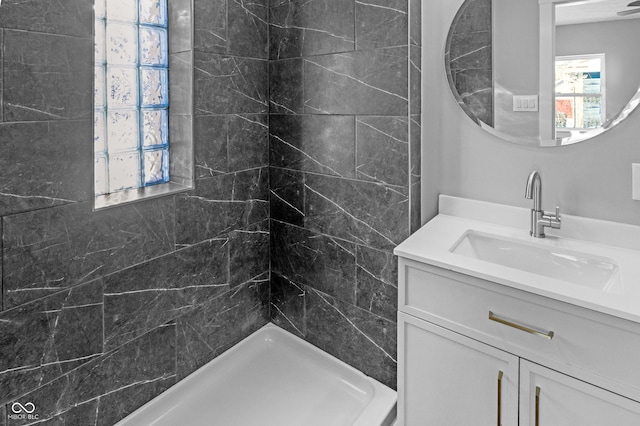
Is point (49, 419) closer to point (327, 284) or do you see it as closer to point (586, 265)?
point (327, 284)

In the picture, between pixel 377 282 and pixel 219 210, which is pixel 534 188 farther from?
pixel 219 210

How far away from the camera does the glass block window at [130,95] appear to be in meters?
1.67

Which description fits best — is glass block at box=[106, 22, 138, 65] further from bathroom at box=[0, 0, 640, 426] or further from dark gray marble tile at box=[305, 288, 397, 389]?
dark gray marble tile at box=[305, 288, 397, 389]

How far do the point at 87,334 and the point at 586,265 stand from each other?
1780 millimetres

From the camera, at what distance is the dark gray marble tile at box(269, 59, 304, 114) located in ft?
6.68

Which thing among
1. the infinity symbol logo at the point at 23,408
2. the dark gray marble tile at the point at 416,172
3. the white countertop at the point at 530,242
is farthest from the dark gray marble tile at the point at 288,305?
the infinity symbol logo at the point at 23,408

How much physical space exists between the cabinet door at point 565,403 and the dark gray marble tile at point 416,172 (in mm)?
726

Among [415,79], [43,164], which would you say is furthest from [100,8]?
[415,79]

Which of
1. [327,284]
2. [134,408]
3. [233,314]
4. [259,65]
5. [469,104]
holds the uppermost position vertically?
[259,65]

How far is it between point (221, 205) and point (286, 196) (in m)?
0.36

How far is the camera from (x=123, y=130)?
1756 millimetres

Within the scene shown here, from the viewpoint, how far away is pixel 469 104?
169 centimetres

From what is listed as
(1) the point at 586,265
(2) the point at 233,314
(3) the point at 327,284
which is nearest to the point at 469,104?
(1) the point at 586,265

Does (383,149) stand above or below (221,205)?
above
